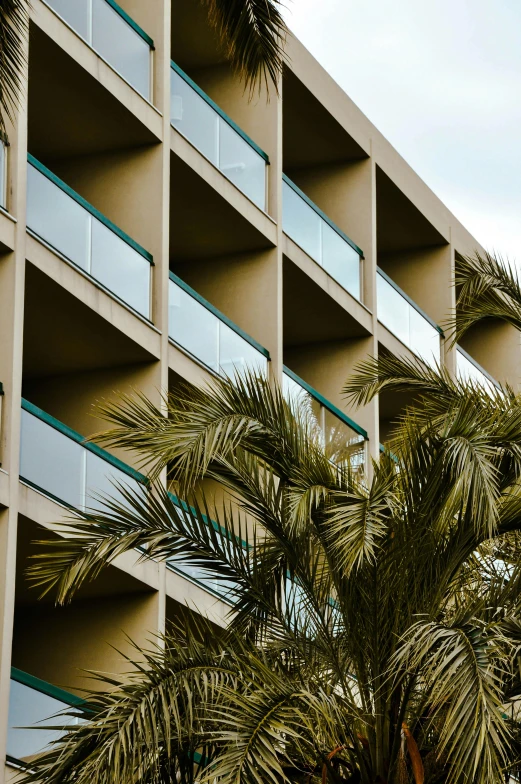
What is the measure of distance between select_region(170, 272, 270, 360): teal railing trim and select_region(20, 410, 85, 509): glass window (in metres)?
4.08

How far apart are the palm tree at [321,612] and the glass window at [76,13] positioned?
8.74m

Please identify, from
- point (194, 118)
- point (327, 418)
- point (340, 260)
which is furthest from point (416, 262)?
point (194, 118)

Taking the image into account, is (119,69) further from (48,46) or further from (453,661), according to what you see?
(453,661)

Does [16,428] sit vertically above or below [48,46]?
below

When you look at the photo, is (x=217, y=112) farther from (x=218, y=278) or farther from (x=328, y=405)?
(x=328, y=405)

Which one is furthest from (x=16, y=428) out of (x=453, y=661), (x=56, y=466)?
(x=453, y=661)

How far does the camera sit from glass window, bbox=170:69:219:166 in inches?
917

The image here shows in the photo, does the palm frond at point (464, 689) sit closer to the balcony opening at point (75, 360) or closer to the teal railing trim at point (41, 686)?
the teal railing trim at point (41, 686)

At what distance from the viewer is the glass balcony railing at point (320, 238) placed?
26.2 meters

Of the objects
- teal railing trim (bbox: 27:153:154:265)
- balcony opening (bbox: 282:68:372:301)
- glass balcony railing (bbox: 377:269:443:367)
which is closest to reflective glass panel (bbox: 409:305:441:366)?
glass balcony railing (bbox: 377:269:443:367)

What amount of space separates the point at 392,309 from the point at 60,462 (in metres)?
12.8

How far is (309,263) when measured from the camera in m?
26.6

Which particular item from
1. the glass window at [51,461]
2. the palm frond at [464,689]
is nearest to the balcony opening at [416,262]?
the glass window at [51,461]

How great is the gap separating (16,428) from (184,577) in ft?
14.2
